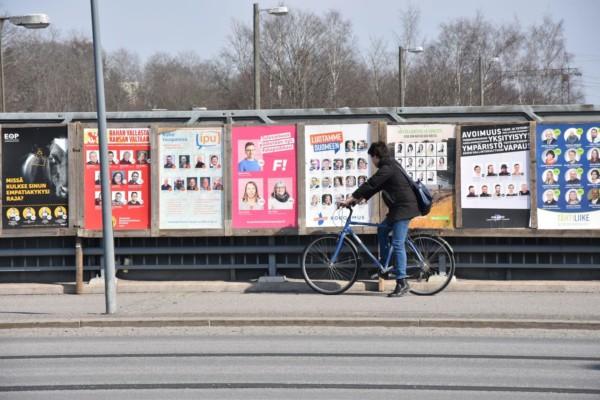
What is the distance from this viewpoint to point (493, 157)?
12531 mm

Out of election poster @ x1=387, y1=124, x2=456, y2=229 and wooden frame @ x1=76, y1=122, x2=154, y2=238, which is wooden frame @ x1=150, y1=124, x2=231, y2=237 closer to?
wooden frame @ x1=76, y1=122, x2=154, y2=238

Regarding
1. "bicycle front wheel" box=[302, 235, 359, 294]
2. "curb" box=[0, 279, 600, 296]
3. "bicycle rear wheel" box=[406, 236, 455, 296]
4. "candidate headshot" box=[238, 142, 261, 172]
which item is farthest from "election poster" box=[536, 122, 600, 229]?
"candidate headshot" box=[238, 142, 261, 172]

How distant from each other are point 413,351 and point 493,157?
4397 millimetres

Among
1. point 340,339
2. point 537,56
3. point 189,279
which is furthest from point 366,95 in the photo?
point 340,339

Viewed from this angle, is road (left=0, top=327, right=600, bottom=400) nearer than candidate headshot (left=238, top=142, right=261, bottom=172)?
Yes

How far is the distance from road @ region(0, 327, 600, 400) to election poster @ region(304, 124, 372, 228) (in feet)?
9.55

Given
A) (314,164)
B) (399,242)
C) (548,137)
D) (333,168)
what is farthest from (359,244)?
(548,137)

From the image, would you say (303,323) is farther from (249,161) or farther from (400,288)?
(249,161)

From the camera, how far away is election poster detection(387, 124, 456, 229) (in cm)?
1260

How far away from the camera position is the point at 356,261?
40.1 feet

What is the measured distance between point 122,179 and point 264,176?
1907 mm

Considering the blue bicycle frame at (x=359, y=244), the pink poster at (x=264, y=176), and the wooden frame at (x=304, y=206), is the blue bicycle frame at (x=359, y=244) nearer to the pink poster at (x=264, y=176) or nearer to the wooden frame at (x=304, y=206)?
the wooden frame at (x=304, y=206)

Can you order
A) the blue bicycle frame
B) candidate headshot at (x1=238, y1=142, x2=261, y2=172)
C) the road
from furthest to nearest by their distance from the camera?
1. candidate headshot at (x1=238, y1=142, x2=261, y2=172)
2. the blue bicycle frame
3. the road

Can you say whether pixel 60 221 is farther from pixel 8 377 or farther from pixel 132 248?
pixel 8 377
